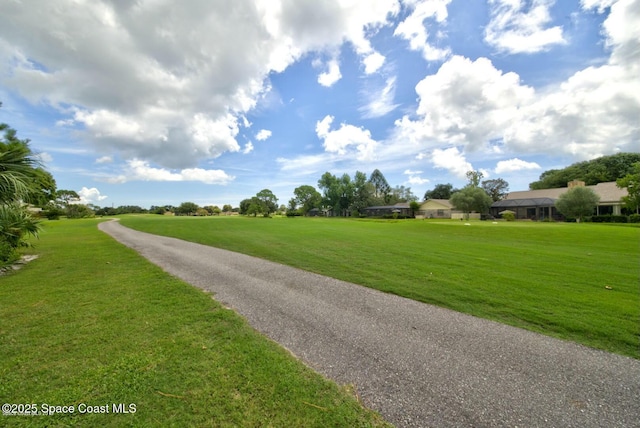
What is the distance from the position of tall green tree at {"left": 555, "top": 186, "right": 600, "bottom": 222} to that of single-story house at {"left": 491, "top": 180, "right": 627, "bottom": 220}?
16.6ft

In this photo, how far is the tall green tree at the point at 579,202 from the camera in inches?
1235

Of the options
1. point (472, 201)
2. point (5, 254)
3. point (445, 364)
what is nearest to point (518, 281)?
point (445, 364)

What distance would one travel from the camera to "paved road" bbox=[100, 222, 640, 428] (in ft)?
7.78

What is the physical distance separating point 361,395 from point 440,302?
11.1 feet

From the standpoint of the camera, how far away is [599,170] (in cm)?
5156

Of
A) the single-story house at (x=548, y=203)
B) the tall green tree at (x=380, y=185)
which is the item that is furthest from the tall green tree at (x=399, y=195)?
the single-story house at (x=548, y=203)

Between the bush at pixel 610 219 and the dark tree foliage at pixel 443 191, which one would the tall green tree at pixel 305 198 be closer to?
the dark tree foliage at pixel 443 191

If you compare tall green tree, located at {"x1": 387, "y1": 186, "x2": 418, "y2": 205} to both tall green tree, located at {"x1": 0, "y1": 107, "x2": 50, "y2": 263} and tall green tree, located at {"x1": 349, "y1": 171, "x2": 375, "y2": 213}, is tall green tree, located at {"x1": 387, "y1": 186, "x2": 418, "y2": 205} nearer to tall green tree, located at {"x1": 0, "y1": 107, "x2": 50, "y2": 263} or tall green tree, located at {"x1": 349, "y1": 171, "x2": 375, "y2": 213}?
tall green tree, located at {"x1": 349, "y1": 171, "x2": 375, "y2": 213}

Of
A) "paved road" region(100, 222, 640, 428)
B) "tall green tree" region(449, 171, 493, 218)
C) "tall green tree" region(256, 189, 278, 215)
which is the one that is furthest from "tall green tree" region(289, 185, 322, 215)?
"paved road" region(100, 222, 640, 428)

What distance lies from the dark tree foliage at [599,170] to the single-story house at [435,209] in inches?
1033

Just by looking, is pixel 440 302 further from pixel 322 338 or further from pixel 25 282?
pixel 25 282

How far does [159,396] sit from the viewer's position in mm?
2518

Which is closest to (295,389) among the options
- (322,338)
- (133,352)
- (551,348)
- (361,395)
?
(361,395)

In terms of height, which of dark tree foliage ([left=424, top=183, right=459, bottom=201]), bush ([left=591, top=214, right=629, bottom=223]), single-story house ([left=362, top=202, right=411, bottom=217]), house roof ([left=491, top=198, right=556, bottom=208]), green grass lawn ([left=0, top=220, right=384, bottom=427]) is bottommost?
green grass lawn ([left=0, top=220, right=384, bottom=427])
